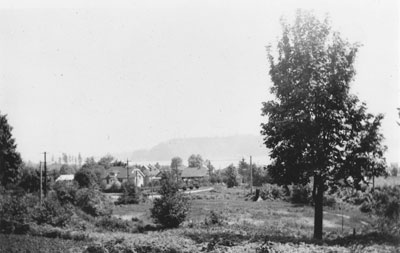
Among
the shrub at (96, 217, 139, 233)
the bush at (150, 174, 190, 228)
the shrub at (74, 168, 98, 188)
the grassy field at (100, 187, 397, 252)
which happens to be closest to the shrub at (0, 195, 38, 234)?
the shrub at (96, 217, 139, 233)

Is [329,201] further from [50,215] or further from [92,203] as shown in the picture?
[50,215]

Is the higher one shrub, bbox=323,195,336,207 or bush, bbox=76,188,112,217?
bush, bbox=76,188,112,217

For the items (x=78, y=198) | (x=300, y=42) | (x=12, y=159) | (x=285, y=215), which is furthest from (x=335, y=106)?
(x=12, y=159)

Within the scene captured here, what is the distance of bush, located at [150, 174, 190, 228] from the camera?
2502 centimetres

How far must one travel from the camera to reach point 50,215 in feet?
77.2

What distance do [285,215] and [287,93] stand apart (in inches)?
724

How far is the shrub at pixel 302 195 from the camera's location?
4762 cm

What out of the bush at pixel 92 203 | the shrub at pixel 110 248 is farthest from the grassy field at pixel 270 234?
the bush at pixel 92 203

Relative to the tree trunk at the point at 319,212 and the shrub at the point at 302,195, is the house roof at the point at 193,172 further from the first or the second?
the tree trunk at the point at 319,212

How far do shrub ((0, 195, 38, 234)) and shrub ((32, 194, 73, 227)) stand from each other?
1.89 feet

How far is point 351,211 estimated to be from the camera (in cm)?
4031

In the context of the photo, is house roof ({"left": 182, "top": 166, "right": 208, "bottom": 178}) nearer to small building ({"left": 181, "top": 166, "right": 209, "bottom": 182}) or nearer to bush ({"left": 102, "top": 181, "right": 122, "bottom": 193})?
small building ({"left": 181, "top": 166, "right": 209, "bottom": 182})

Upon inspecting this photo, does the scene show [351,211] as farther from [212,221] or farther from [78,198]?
[78,198]

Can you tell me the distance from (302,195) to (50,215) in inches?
1354
